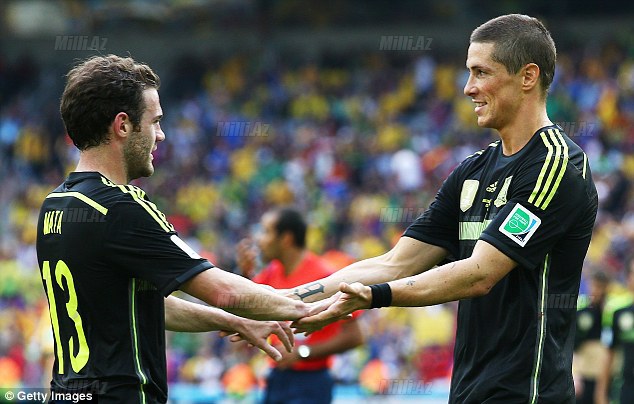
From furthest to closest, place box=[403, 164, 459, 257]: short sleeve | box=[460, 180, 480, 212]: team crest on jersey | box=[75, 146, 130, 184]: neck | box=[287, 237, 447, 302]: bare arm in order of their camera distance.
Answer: box=[287, 237, 447, 302]: bare arm < box=[403, 164, 459, 257]: short sleeve < box=[460, 180, 480, 212]: team crest on jersey < box=[75, 146, 130, 184]: neck

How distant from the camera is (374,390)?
10.5 m

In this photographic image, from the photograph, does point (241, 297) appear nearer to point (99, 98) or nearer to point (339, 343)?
point (99, 98)

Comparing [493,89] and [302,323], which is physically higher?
[493,89]

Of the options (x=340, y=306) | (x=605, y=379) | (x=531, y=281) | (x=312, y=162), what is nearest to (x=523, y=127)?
(x=531, y=281)

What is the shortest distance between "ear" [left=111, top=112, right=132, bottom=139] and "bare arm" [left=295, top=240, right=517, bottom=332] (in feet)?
3.69

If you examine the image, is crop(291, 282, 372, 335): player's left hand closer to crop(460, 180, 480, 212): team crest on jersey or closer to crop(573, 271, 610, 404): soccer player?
crop(460, 180, 480, 212): team crest on jersey

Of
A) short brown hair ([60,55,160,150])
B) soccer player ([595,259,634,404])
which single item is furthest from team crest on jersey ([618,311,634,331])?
short brown hair ([60,55,160,150])

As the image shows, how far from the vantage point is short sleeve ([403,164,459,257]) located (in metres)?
4.80

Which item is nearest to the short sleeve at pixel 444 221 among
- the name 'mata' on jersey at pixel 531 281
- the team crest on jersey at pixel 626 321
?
the name 'mata' on jersey at pixel 531 281

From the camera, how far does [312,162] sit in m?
19.9

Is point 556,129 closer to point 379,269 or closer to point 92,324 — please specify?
point 379,269

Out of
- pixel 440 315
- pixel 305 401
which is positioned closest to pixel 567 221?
pixel 305 401

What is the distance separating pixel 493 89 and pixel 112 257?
68.9 inches

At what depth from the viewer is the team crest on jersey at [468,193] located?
4.63 meters
